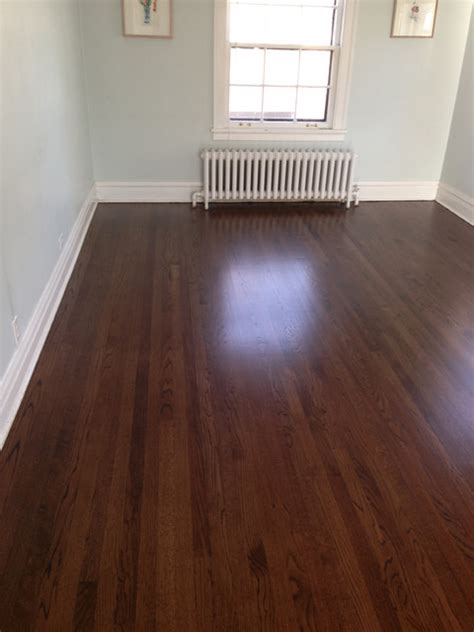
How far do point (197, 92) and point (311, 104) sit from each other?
1.09 meters

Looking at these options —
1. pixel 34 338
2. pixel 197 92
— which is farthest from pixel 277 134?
pixel 34 338

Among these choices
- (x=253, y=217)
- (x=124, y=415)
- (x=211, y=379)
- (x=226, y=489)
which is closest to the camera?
(x=226, y=489)

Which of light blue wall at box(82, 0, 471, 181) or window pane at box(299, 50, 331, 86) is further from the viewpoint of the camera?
window pane at box(299, 50, 331, 86)

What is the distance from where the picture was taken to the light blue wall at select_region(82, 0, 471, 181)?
461 centimetres

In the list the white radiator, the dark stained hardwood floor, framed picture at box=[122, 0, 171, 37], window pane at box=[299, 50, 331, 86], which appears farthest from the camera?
the white radiator

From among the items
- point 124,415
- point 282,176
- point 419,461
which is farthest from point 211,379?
point 282,176

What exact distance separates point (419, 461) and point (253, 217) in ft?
10.6

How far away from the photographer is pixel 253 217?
16.3ft

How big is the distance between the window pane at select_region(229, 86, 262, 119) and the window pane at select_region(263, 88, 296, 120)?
0.22 ft

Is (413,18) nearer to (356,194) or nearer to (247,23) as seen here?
(247,23)

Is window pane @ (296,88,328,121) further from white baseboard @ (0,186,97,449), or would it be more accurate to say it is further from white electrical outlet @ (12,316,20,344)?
white electrical outlet @ (12,316,20,344)

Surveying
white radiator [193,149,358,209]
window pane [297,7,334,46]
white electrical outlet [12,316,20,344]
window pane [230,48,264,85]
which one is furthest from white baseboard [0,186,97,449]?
window pane [297,7,334,46]

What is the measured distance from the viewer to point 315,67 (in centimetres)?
490

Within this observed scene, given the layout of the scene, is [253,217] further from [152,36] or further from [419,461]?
[419,461]
